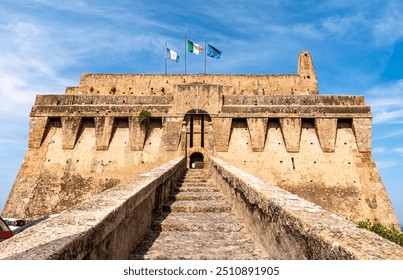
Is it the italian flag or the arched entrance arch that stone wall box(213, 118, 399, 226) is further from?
the italian flag

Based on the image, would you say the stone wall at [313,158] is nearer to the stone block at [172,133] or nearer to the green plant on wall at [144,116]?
the stone block at [172,133]

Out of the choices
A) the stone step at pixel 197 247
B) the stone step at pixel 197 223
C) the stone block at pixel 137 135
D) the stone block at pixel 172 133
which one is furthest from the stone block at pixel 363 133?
the stone step at pixel 197 247

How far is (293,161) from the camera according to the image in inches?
707

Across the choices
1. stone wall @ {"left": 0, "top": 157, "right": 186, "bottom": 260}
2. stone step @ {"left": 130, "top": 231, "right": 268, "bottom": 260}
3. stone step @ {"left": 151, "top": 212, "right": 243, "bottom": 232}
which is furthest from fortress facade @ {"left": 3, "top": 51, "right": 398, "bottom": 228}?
stone wall @ {"left": 0, "top": 157, "right": 186, "bottom": 260}

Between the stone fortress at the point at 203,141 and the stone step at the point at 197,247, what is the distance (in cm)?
1236

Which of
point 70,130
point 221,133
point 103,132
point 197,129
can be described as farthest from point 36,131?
point 221,133

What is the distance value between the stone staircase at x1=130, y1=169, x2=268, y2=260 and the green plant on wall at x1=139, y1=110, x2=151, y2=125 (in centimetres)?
1123

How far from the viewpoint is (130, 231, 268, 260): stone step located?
13.2 ft

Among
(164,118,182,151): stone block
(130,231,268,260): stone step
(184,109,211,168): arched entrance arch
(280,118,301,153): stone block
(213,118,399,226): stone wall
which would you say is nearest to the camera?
(130,231,268,260): stone step

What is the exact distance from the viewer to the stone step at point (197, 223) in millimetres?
5363

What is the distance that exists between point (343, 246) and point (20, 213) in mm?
18331

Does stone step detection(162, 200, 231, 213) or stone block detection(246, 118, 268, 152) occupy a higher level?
stone block detection(246, 118, 268, 152)

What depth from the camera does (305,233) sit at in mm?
2727
